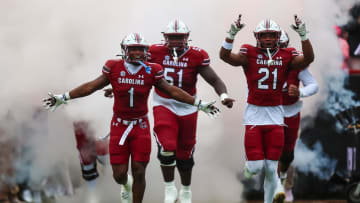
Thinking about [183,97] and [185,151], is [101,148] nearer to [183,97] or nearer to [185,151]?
[185,151]

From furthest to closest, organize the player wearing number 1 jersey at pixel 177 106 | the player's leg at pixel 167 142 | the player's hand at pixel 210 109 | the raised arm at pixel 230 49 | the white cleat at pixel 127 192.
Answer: the player wearing number 1 jersey at pixel 177 106, the player's leg at pixel 167 142, the white cleat at pixel 127 192, the raised arm at pixel 230 49, the player's hand at pixel 210 109

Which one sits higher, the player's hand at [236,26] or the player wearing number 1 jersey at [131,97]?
the player's hand at [236,26]

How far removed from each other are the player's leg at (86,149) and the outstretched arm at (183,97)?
222 cm

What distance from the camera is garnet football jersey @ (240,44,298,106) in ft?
32.4

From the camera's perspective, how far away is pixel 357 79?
12.3 meters

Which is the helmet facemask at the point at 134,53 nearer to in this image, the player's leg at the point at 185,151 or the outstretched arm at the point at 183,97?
the outstretched arm at the point at 183,97

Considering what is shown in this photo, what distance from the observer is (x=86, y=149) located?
37.0 feet

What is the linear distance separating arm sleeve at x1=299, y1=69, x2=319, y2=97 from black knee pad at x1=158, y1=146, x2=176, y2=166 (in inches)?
69.1

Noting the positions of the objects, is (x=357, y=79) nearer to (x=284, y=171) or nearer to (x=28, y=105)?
(x=284, y=171)

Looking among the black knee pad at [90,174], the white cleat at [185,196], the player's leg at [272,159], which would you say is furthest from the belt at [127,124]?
the black knee pad at [90,174]

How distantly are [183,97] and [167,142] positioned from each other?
73 centimetres

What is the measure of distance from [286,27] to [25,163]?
4.35m

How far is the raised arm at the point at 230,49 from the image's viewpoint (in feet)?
31.4

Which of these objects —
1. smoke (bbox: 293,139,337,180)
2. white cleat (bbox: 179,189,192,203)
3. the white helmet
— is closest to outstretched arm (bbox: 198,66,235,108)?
the white helmet
